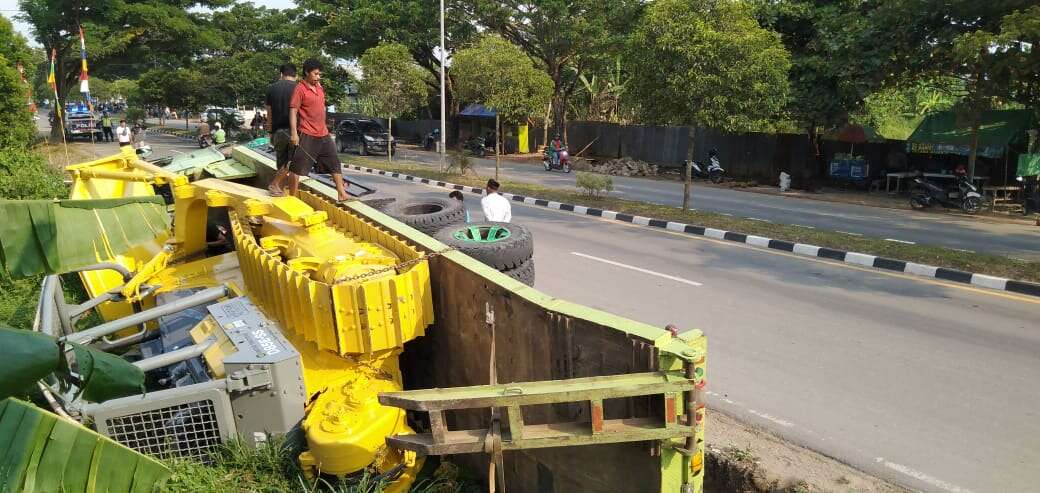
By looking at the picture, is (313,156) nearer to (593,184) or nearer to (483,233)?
(483,233)

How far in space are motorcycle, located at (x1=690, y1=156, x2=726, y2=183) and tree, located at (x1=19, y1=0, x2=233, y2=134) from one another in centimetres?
2611

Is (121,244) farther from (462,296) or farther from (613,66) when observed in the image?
(613,66)

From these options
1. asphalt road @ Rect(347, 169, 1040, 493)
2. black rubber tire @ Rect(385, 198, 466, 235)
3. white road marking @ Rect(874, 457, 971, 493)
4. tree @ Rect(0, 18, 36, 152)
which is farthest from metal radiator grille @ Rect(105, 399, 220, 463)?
tree @ Rect(0, 18, 36, 152)

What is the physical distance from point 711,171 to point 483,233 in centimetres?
1766

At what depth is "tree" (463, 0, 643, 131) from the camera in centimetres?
2506

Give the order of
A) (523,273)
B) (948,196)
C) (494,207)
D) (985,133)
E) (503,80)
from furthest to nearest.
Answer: (503,80), (985,133), (948,196), (494,207), (523,273)

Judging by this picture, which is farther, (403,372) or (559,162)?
(559,162)

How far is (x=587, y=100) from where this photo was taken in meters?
34.3

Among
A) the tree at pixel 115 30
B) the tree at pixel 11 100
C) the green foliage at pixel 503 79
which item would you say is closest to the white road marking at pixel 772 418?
the green foliage at pixel 503 79

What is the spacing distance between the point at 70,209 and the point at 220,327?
3.67 ft

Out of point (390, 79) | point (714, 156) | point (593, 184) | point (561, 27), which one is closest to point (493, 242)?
point (593, 184)

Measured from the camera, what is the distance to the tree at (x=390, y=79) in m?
23.7

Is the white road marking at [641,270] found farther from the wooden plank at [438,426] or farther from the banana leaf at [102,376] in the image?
the banana leaf at [102,376]

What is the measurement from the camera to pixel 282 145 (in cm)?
616
